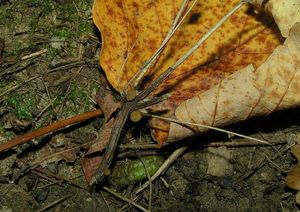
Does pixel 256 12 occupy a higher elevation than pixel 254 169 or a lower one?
higher

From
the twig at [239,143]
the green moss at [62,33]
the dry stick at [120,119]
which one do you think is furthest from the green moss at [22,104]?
the twig at [239,143]

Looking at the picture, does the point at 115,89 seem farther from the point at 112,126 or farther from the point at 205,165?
the point at 205,165

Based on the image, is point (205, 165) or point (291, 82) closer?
point (291, 82)

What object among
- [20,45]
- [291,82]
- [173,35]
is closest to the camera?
[291,82]

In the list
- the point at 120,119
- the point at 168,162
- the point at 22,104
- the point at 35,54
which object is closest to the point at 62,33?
the point at 35,54

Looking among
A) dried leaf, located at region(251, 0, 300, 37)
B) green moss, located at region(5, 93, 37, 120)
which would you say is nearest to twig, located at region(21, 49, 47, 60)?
green moss, located at region(5, 93, 37, 120)

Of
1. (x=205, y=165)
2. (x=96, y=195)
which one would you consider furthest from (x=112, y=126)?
(x=205, y=165)

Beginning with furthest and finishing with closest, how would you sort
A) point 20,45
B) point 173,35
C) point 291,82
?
point 20,45 < point 173,35 < point 291,82
